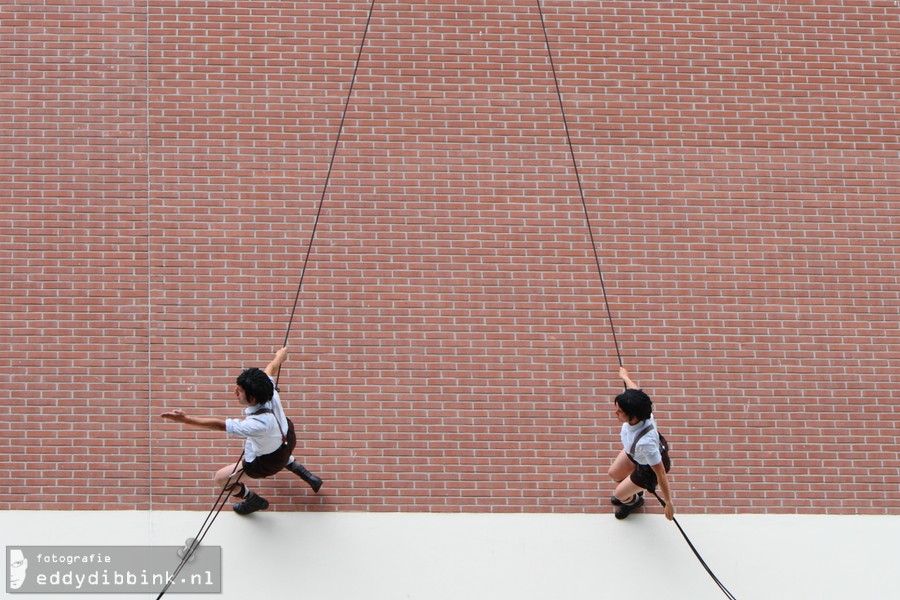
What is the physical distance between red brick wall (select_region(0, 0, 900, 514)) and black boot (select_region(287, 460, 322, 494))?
0.83 feet

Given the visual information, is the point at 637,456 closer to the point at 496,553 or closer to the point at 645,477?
the point at 645,477

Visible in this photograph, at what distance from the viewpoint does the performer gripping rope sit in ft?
26.8

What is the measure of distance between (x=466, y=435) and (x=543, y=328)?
1.07 metres

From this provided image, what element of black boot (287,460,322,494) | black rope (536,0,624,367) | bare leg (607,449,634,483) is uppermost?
black rope (536,0,624,367)

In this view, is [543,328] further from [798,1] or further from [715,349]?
[798,1]

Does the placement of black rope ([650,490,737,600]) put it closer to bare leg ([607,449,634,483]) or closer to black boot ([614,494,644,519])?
black boot ([614,494,644,519])

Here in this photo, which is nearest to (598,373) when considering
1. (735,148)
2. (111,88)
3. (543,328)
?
(543,328)

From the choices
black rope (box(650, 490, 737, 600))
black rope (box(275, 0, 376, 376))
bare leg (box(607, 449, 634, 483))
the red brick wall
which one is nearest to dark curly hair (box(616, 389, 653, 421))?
bare leg (box(607, 449, 634, 483))

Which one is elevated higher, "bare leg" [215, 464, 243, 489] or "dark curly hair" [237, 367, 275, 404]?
"dark curly hair" [237, 367, 275, 404]

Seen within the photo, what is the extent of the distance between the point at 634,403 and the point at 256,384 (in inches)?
101

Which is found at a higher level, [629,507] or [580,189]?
[580,189]

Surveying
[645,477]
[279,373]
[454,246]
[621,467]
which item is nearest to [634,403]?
[645,477]

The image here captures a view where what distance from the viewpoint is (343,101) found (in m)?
10.0

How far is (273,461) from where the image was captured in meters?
8.66
